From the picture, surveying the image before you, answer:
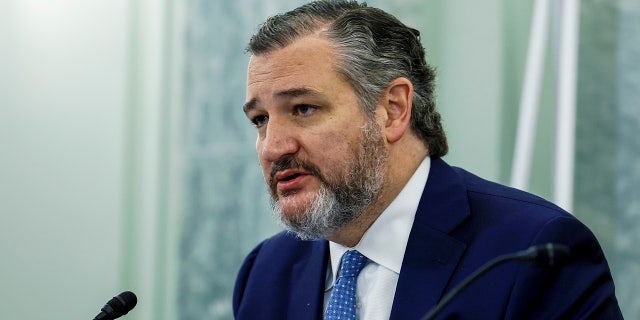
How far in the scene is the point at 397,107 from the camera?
6.22 feet

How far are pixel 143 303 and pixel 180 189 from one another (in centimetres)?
46

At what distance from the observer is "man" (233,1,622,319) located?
170 centimetres

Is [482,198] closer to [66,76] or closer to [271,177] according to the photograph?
[271,177]

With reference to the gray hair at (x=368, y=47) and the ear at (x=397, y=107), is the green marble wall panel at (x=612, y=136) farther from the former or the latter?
the ear at (x=397, y=107)

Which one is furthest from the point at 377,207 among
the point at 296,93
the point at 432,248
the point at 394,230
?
the point at 296,93

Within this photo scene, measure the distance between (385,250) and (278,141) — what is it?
0.29 metres

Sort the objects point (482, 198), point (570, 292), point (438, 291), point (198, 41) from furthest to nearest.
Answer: point (198, 41) → point (482, 198) → point (438, 291) → point (570, 292)

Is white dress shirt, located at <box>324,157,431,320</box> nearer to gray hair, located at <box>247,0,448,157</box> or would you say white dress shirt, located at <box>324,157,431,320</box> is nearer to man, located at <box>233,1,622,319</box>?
man, located at <box>233,1,622,319</box>

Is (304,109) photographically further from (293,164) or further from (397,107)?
(397,107)

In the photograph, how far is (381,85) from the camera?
1.86 metres

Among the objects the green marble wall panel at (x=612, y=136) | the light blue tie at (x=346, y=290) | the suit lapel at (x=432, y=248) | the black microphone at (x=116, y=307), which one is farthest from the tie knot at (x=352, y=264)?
the green marble wall panel at (x=612, y=136)

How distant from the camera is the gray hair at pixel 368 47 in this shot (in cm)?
183

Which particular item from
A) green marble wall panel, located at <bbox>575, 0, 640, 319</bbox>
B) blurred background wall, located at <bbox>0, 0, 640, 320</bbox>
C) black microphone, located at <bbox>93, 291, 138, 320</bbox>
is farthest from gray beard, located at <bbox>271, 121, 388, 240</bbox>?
blurred background wall, located at <bbox>0, 0, 640, 320</bbox>

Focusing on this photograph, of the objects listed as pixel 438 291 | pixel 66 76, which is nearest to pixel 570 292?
pixel 438 291
